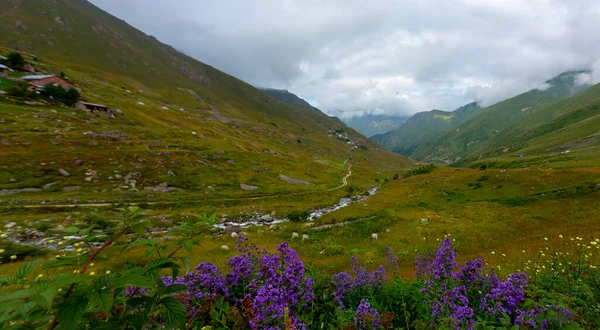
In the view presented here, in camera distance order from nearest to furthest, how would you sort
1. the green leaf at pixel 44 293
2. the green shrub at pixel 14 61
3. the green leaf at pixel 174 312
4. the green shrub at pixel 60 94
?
the green leaf at pixel 44 293 → the green leaf at pixel 174 312 → the green shrub at pixel 60 94 → the green shrub at pixel 14 61

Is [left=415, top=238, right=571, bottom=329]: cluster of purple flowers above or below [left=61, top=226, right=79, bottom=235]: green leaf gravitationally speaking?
below

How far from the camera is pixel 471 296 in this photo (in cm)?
650

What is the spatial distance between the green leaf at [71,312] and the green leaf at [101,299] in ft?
0.39

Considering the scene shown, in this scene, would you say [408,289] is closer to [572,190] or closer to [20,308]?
[20,308]

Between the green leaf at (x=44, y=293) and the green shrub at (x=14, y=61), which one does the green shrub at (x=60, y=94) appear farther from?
the green leaf at (x=44, y=293)

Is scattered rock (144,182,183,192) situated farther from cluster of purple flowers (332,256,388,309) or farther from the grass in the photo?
cluster of purple flowers (332,256,388,309)

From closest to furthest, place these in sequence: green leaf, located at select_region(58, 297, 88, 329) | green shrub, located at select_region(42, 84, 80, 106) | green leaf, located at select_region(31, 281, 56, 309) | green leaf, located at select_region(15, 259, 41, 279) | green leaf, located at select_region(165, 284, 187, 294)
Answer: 1. green leaf, located at select_region(31, 281, 56, 309)
2. green leaf, located at select_region(58, 297, 88, 329)
3. green leaf, located at select_region(15, 259, 41, 279)
4. green leaf, located at select_region(165, 284, 187, 294)
5. green shrub, located at select_region(42, 84, 80, 106)

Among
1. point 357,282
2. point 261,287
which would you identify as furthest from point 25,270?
point 357,282

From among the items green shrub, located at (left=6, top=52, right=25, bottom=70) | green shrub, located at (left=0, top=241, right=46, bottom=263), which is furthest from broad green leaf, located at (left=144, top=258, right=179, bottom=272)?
green shrub, located at (left=6, top=52, right=25, bottom=70)

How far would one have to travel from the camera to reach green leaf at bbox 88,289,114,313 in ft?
7.29

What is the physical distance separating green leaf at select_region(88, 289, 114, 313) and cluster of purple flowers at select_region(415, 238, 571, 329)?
506cm

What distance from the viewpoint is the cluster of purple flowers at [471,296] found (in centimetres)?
484

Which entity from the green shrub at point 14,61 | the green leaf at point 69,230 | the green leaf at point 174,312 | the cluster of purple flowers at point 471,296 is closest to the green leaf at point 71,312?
the green leaf at point 69,230

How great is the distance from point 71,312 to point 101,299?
27cm
